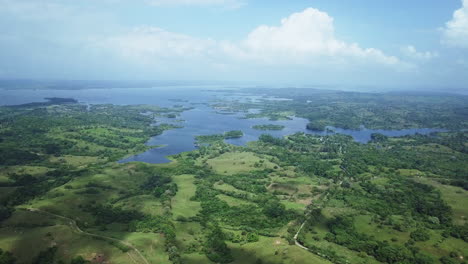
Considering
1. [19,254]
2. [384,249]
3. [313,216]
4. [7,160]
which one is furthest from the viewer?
[7,160]

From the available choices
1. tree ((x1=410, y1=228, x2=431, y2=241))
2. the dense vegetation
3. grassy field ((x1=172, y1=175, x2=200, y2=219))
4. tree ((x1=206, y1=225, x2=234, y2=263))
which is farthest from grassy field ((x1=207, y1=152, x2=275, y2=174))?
tree ((x1=410, y1=228, x2=431, y2=241))

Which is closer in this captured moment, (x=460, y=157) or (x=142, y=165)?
(x=142, y=165)

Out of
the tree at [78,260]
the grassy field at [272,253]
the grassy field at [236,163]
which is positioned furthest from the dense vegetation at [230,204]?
the tree at [78,260]

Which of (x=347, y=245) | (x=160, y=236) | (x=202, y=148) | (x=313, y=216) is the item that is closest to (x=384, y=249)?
(x=347, y=245)

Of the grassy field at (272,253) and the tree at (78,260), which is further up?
the tree at (78,260)

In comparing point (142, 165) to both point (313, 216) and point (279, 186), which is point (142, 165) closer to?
point (279, 186)

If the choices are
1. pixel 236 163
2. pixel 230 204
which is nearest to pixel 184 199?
pixel 230 204

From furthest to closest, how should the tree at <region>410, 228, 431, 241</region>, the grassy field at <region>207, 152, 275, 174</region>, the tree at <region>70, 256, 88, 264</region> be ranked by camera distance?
the grassy field at <region>207, 152, 275, 174</region> → the tree at <region>410, 228, 431, 241</region> → the tree at <region>70, 256, 88, 264</region>

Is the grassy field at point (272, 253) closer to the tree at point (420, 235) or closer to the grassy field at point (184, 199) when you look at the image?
the grassy field at point (184, 199)

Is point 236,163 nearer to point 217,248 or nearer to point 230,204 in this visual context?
point 230,204

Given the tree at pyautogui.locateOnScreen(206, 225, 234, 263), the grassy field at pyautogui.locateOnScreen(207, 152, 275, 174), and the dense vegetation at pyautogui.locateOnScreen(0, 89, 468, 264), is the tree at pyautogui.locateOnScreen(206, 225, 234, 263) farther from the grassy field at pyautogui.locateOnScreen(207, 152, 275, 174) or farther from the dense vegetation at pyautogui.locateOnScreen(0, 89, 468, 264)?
the grassy field at pyautogui.locateOnScreen(207, 152, 275, 174)

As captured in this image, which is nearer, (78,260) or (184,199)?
(78,260)
